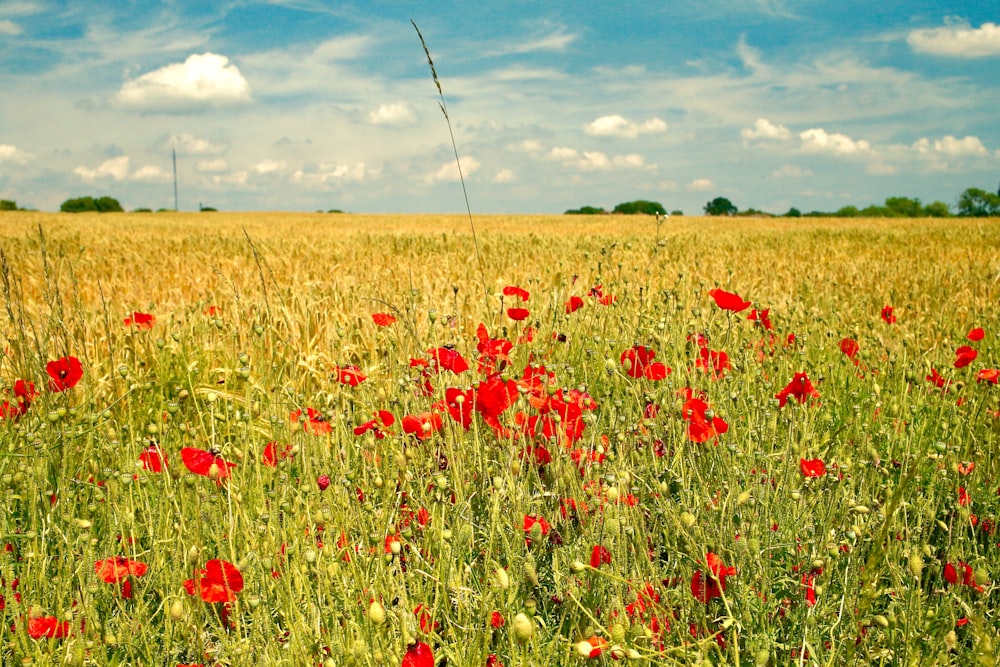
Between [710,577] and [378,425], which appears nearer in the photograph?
[710,577]

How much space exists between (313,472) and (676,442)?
968 millimetres

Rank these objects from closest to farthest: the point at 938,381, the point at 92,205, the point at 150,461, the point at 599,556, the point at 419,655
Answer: the point at 419,655
the point at 599,556
the point at 150,461
the point at 938,381
the point at 92,205

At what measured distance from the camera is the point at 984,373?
6.43 feet

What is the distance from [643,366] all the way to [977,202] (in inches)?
3673

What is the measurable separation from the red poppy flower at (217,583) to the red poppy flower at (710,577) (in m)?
0.81

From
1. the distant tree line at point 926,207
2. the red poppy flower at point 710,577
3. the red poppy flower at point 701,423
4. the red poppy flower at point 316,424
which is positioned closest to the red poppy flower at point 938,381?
the red poppy flower at point 701,423

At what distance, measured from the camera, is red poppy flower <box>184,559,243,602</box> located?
1.17m

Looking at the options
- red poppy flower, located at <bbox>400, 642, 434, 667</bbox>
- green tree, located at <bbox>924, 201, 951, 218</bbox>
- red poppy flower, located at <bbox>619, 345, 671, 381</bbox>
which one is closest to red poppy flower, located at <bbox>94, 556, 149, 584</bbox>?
red poppy flower, located at <bbox>400, 642, 434, 667</bbox>

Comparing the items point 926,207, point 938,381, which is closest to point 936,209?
point 926,207

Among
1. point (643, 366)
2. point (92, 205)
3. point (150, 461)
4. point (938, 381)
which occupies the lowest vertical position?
point (150, 461)

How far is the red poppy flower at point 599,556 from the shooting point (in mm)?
1289

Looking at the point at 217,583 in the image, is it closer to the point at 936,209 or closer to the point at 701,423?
the point at 701,423

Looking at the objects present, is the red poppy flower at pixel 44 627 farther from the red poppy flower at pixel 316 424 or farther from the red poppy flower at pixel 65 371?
the red poppy flower at pixel 65 371

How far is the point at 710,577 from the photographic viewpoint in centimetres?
129
